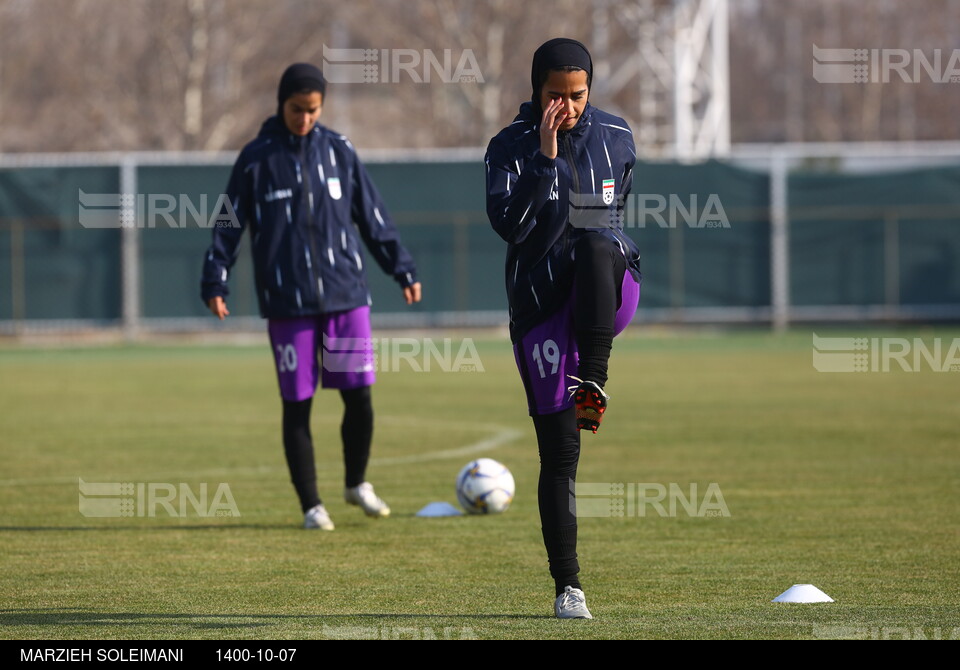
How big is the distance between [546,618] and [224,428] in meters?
8.16

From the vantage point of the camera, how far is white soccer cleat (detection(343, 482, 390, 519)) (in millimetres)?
8398

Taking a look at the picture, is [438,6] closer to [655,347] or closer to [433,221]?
[433,221]

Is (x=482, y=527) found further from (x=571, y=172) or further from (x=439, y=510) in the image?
(x=571, y=172)

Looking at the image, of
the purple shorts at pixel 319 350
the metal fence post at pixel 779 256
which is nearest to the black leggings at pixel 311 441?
the purple shorts at pixel 319 350

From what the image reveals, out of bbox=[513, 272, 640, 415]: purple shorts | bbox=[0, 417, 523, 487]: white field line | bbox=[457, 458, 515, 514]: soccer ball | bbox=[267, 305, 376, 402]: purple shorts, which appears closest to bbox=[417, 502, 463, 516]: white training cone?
bbox=[457, 458, 515, 514]: soccer ball

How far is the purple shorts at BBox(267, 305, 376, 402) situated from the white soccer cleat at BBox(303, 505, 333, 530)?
59 cm

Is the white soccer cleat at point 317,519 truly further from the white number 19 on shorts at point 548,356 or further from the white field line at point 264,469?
the white number 19 on shorts at point 548,356

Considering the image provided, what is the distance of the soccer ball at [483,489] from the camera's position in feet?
28.1

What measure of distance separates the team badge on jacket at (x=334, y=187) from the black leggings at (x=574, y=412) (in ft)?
9.84

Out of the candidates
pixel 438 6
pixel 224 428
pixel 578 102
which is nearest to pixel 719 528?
pixel 578 102

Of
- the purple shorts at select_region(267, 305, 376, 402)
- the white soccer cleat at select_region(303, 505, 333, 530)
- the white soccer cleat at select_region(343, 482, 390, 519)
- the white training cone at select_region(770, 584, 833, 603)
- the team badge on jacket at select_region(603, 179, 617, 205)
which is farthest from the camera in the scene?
the white soccer cleat at select_region(343, 482, 390, 519)

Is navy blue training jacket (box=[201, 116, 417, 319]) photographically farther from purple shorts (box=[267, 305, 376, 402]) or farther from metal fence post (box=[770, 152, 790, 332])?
metal fence post (box=[770, 152, 790, 332])

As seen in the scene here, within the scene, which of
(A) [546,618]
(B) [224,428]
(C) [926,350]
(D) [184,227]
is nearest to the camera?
(A) [546,618]
